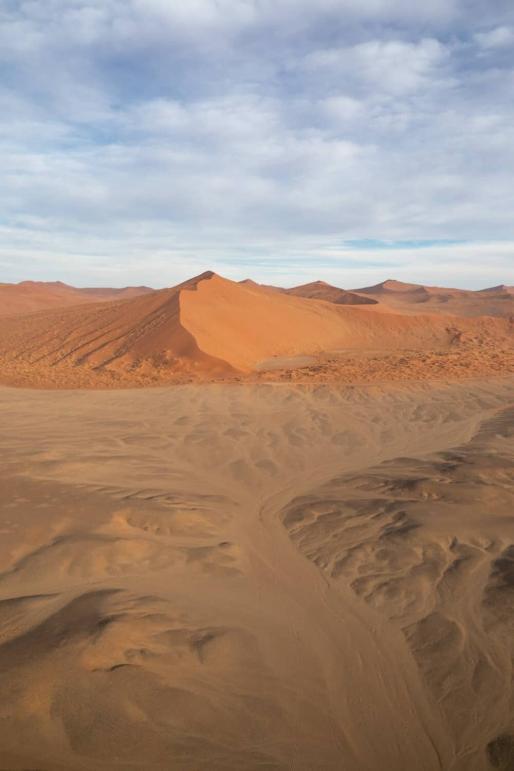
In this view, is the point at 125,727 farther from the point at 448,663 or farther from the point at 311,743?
the point at 448,663

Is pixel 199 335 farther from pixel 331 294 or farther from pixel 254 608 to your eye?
pixel 331 294

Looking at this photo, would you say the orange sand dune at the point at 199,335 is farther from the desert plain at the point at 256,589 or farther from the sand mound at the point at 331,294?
the sand mound at the point at 331,294

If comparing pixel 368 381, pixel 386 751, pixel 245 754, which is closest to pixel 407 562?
pixel 386 751

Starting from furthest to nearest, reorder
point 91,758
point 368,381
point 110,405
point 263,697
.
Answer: point 368,381 → point 110,405 → point 263,697 → point 91,758

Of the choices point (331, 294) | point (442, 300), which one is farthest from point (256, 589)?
point (442, 300)

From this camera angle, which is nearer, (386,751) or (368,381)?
(386,751)

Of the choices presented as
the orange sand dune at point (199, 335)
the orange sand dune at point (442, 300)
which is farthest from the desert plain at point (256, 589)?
the orange sand dune at point (442, 300)
